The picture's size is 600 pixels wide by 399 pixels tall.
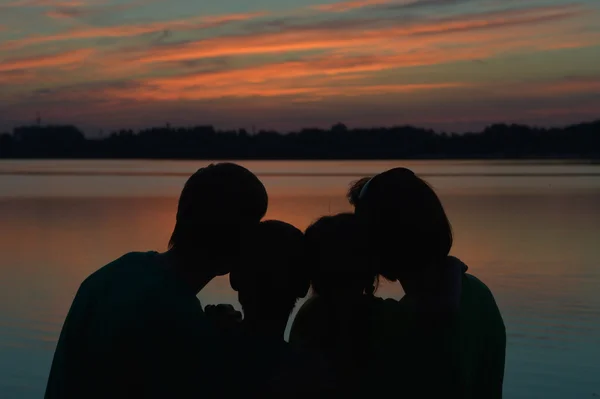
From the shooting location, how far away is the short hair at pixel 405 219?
189 centimetres

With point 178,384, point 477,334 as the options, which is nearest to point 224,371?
point 178,384

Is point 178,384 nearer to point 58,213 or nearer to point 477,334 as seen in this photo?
point 477,334

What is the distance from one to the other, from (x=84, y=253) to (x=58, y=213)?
1410 centimetres

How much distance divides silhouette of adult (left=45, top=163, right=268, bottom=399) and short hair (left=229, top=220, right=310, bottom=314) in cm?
4

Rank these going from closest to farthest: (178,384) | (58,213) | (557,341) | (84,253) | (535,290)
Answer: (178,384) → (557,341) → (535,290) → (84,253) → (58,213)

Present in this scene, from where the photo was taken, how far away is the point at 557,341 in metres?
9.85

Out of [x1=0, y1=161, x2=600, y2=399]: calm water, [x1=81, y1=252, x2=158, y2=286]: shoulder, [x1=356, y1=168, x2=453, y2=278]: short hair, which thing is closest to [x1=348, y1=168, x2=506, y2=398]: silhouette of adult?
[x1=356, y1=168, x2=453, y2=278]: short hair

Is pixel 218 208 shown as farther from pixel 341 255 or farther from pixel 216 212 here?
pixel 341 255

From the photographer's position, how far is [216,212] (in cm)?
188

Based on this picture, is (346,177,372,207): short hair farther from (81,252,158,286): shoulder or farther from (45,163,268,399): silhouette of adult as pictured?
(81,252,158,286): shoulder

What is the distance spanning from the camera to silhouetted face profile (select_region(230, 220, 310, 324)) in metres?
1.94

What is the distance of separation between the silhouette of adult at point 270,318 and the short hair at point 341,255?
0.11 feet

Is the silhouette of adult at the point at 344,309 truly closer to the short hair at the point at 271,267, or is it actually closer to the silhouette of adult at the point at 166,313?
the short hair at the point at 271,267

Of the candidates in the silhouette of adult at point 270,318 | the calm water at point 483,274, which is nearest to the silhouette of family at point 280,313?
the silhouette of adult at point 270,318
